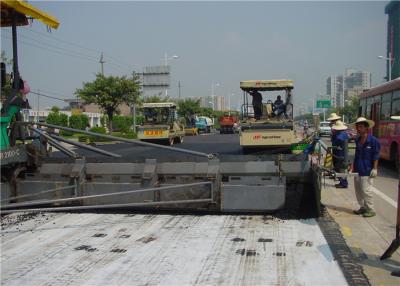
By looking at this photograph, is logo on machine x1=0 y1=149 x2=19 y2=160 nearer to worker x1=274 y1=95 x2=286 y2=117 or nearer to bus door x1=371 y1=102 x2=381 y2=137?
worker x1=274 y1=95 x2=286 y2=117

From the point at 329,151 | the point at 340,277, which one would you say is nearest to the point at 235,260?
the point at 340,277

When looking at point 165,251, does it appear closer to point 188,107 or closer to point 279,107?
point 279,107

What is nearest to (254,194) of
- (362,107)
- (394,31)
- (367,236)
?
(367,236)

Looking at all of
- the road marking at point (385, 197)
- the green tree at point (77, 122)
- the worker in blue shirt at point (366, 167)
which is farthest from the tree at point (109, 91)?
the worker in blue shirt at point (366, 167)

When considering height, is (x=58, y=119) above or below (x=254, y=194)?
above

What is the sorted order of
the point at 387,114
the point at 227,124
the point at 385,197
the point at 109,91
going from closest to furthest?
the point at 385,197, the point at 387,114, the point at 109,91, the point at 227,124

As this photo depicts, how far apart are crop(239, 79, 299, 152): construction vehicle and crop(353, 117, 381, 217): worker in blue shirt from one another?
6.97m

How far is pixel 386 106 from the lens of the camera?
14680 mm

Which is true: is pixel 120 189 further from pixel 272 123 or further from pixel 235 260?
pixel 272 123

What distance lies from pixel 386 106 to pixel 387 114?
14.0 inches

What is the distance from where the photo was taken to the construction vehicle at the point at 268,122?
1527 cm

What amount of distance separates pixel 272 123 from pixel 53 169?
965 centimetres

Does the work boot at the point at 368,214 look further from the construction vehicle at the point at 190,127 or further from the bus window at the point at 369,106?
the construction vehicle at the point at 190,127

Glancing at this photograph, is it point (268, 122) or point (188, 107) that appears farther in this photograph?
point (188, 107)
